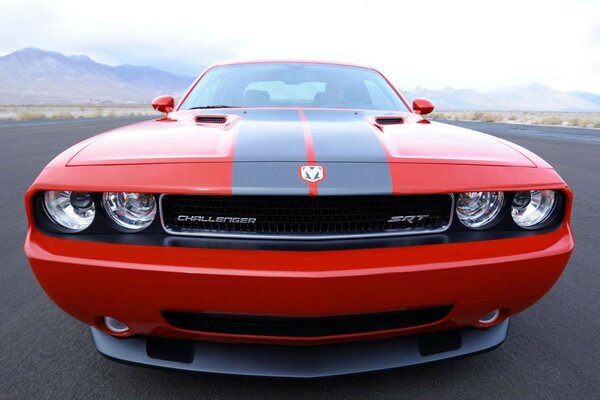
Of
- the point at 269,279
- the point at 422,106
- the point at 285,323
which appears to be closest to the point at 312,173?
the point at 269,279

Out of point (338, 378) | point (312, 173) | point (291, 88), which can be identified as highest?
point (291, 88)

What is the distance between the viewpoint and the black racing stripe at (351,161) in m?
1.23

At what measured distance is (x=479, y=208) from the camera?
1432 millimetres

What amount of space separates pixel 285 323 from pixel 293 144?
0.58 m

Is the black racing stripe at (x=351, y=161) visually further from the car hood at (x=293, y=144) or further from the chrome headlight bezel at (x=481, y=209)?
the chrome headlight bezel at (x=481, y=209)

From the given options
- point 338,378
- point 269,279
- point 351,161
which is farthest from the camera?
point 338,378

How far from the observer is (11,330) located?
198cm

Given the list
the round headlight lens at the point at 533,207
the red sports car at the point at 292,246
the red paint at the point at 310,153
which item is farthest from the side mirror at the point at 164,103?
the round headlight lens at the point at 533,207

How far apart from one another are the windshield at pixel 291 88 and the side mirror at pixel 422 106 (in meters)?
0.15

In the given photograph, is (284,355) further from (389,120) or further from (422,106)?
(422,106)

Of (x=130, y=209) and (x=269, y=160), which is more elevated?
(x=269, y=160)

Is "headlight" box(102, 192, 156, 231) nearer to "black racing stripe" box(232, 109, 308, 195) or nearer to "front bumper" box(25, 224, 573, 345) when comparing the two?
"front bumper" box(25, 224, 573, 345)

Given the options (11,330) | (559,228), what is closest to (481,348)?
(559,228)

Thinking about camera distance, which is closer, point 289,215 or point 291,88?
point 289,215
